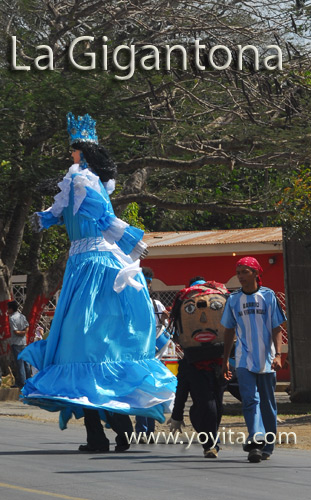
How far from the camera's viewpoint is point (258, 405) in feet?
25.6

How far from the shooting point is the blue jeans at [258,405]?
25.4ft

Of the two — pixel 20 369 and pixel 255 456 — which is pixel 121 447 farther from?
pixel 20 369

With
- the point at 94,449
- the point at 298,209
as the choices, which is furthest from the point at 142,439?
the point at 298,209

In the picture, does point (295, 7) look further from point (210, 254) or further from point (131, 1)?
point (210, 254)

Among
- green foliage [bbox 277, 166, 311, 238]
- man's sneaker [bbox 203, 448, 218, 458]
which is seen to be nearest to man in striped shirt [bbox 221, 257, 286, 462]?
man's sneaker [bbox 203, 448, 218, 458]

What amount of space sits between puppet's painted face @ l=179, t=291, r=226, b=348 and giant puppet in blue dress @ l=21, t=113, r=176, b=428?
28 cm

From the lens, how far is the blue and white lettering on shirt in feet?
25.8

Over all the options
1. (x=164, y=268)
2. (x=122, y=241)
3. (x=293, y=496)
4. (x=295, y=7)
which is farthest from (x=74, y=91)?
(x=164, y=268)

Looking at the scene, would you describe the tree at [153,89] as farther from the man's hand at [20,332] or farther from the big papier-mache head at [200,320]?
the big papier-mache head at [200,320]

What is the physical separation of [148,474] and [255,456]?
107 centimetres

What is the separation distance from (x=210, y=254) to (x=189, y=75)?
8836 millimetres

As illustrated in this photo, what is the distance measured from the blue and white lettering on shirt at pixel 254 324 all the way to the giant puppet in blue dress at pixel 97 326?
2.21 feet

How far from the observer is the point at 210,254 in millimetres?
23438

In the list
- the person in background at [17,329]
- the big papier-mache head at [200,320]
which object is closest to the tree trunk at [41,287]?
the person in background at [17,329]
